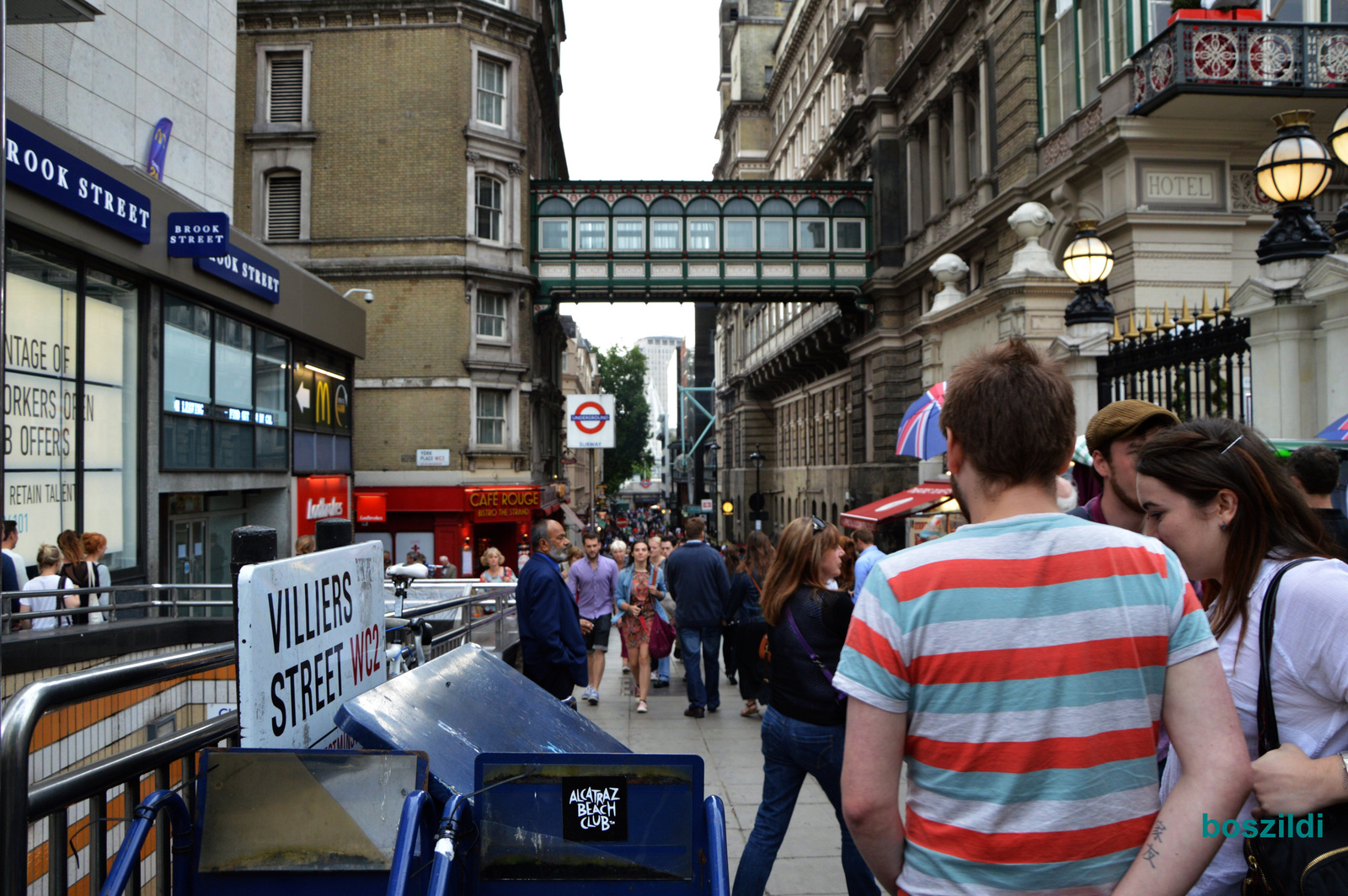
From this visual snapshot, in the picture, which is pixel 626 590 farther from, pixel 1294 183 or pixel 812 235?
pixel 812 235

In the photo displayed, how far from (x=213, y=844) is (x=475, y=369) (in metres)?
25.1

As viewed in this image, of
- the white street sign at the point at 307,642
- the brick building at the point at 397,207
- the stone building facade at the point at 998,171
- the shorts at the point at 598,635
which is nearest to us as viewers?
the white street sign at the point at 307,642

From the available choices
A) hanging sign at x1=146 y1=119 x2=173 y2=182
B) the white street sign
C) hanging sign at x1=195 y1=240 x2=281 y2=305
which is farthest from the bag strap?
hanging sign at x1=146 y1=119 x2=173 y2=182

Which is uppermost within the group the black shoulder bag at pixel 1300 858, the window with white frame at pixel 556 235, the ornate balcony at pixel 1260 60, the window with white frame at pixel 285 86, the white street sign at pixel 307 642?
the window with white frame at pixel 285 86

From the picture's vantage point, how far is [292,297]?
717 inches

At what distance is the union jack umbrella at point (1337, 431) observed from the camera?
639 centimetres

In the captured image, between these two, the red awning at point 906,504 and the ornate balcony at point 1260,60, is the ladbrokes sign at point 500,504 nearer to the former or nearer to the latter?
the red awning at point 906,504

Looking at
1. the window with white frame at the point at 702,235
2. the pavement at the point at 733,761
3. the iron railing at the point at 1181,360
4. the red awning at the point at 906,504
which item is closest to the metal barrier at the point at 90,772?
the pavement at the point at 733,761

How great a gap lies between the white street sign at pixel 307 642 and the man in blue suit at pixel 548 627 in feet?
8.74

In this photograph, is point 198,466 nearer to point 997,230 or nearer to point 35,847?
point 35,847

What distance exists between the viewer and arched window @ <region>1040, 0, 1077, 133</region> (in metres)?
17.9

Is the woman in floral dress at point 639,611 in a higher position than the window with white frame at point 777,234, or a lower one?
lower

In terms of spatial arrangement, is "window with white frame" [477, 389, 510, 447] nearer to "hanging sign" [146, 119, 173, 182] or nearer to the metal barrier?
"hanging sign" [146, 119, 173, 182]

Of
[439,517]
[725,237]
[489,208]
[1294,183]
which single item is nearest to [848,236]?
[725,237]
